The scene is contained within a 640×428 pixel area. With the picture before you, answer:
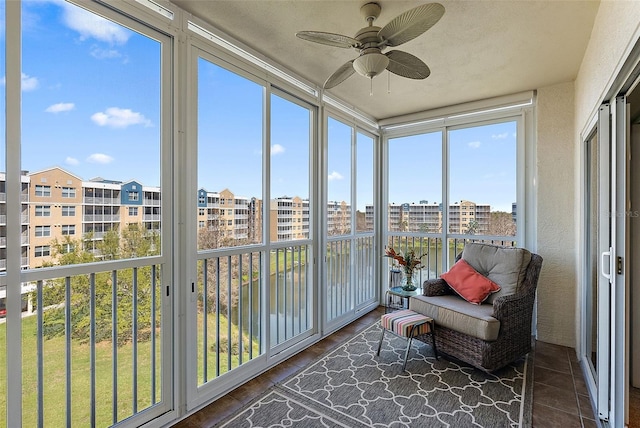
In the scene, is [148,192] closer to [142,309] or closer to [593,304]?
[142,309]

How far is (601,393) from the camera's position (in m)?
1.91

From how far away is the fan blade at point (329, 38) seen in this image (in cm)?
169

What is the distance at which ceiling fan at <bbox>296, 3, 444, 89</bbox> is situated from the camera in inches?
61.1

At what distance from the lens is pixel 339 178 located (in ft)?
12.4

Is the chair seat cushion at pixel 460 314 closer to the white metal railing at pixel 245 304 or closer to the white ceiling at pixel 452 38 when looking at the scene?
the white metal railing at pixel 245 304

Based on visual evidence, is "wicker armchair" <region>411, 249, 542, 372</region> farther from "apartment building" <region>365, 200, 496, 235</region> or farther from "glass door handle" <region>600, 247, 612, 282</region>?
"apartment building" <region>365, 200, 496, 235</region>

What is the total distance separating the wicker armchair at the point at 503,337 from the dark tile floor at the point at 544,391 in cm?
27

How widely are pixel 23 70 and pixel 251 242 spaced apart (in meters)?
1.73

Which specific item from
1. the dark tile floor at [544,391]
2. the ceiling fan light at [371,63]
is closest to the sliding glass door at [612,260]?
the dark tile floor at [544,391]

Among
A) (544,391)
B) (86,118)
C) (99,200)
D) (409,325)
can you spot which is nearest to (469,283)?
(409,325)

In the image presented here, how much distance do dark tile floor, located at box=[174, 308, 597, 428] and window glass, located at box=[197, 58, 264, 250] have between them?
1.13m

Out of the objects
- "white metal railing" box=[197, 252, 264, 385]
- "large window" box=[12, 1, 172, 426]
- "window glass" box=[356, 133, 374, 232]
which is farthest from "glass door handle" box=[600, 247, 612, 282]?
"large window" box=[12, 1, 172, 426]

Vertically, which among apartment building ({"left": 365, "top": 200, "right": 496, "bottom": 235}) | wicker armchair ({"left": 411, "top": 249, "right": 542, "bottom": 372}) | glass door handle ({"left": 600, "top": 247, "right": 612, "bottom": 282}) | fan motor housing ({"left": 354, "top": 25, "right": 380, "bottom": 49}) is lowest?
wicker armchair ({"left": 411, "top": 249, "right": 542, "bottom": 372})

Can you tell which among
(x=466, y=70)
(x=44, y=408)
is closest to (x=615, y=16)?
(x=466, y=70)
